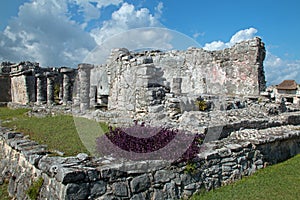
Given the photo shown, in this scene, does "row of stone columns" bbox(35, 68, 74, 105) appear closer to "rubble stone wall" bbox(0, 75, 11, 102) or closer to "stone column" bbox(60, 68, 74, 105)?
"stone column" bbox(60, 68, 74, 105)

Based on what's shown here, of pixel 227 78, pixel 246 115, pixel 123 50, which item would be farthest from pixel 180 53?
pixel 246 115

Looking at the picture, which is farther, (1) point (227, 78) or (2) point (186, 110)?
(1) point (227, 78)

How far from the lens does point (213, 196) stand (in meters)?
4.95

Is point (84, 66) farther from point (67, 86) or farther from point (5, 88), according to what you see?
point (5, 88)

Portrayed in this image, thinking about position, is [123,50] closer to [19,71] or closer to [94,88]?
[94,88]

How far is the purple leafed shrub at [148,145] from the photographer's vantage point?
191 inches

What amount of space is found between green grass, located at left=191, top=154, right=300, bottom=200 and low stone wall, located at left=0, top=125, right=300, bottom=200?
0.61 ft

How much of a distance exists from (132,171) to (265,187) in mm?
2838

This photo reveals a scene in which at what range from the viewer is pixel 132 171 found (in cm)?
438

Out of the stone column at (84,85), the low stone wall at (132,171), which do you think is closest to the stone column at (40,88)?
the stone column at (84,85)

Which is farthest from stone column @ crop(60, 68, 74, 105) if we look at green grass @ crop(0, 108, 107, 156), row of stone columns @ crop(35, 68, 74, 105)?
green grass @ crop(0, 108, 107, 156)

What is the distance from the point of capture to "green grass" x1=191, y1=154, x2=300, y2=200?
4.95 metres

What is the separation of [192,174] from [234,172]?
4.48 ft

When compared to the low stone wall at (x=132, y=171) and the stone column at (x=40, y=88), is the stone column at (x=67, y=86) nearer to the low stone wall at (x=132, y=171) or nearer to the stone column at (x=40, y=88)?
the stone column at (x=40, y=88)
